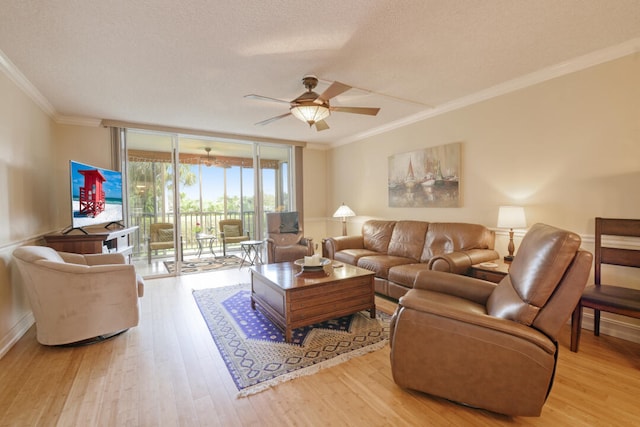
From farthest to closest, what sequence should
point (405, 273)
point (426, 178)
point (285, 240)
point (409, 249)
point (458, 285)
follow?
1. point (285, 240)
2. point (426, 178)
3. point (409, 249)
4. point (405, 273)
5. point (458, 285)

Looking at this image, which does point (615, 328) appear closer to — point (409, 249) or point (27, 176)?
point (409, 249)

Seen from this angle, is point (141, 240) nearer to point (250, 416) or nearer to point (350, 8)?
point (250, 416)

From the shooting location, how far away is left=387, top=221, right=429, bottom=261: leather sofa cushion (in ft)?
12.8

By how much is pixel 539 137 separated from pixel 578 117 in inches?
13.4

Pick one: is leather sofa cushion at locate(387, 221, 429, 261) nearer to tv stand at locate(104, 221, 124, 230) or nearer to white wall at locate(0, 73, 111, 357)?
tv stand at locate(104, 221, 124, 230)

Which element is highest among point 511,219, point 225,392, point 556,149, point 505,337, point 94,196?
point 556,149

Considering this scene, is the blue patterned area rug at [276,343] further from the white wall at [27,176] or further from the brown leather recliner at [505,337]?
the white wall at [27,176]

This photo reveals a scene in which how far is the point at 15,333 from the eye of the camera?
2.58 meters

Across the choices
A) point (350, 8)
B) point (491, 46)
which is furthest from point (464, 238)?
point (350, 8)

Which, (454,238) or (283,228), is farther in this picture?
(283,228)

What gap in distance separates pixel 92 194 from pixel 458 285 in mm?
4096

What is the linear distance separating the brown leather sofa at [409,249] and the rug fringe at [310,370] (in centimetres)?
98

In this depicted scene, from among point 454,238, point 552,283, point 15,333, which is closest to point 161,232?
point 15,333

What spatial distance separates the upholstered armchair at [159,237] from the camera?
547 centimetres
